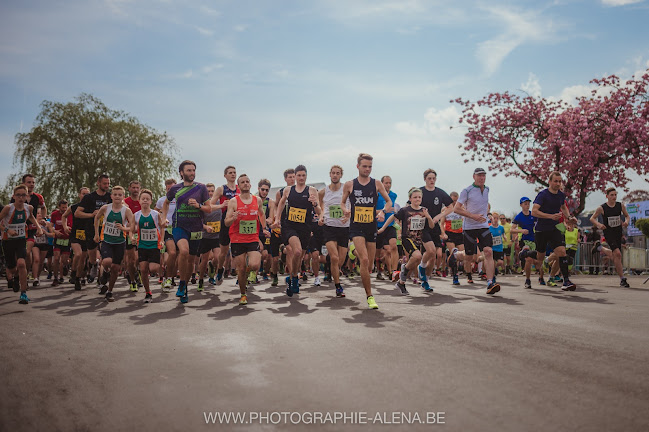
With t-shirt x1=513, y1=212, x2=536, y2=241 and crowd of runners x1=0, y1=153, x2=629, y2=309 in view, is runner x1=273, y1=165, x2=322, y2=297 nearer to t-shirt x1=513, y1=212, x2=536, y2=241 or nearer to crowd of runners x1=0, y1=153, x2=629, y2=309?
crowd of runners x1=0, y1=153, x2=629, y2=309

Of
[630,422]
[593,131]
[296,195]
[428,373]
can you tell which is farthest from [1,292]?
[593,131]

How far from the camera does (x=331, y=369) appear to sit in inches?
178

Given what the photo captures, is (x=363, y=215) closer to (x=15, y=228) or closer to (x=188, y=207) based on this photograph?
(x=188, y=207)

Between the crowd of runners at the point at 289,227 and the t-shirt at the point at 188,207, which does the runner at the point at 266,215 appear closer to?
the crowd of runners at the point at 289,227

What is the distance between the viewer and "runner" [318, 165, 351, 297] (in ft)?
34.8

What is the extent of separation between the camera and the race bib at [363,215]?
9273mm

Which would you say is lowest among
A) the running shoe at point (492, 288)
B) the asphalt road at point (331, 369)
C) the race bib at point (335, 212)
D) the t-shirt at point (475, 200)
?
the running shoe at point (492, 288)

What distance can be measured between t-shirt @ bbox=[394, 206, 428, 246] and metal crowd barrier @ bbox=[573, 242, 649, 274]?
1392 centimetres

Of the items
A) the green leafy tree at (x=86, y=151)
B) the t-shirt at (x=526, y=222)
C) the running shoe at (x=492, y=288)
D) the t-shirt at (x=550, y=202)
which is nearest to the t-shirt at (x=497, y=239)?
the t-shirt at (x=526, y=222)

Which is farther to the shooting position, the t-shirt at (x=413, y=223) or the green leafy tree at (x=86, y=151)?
the green leafy tree at (x=86, y=151)

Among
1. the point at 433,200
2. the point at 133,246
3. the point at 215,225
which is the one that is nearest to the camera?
the point at 215,225

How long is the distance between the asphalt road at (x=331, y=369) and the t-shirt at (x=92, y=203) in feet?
16.9

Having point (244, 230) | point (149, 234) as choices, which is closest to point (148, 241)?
point (149, 234)

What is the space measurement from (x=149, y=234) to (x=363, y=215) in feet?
14.7
